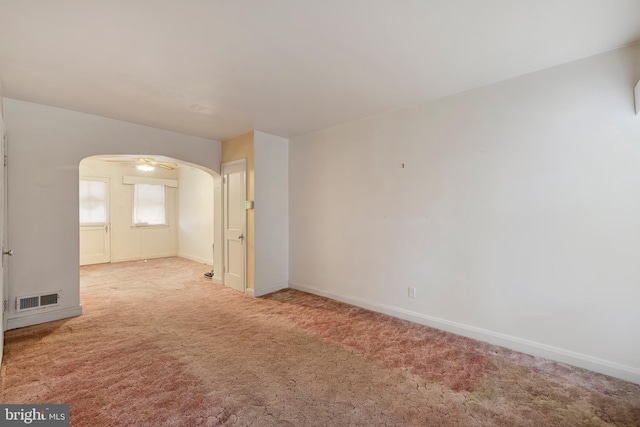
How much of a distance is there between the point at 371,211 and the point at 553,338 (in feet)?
7.45

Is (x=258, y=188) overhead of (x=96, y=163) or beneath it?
beneath

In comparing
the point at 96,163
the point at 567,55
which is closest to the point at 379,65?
the point at 567,55

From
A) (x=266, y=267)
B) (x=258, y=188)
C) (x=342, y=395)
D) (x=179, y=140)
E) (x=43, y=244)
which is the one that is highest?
(x=179, y=140)

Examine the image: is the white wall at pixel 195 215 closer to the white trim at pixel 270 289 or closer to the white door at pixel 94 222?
the white door at pixel 94 222

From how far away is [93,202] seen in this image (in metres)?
7.19

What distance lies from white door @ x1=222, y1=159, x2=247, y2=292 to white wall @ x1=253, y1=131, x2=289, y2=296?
0.88 feet

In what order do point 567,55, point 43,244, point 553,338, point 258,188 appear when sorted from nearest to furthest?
1. point 567,55
2. point 553,338
3. point 43,244
4. point 258,188

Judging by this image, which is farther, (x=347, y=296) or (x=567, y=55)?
(x=347, y=296)

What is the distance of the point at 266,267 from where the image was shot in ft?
15.4

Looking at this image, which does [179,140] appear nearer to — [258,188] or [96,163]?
[258,188]

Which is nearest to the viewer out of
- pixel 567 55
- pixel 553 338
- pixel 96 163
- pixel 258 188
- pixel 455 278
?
pixel 567 55

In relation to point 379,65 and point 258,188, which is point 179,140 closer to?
point 258,188

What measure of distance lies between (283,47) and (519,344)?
3460 millimetres

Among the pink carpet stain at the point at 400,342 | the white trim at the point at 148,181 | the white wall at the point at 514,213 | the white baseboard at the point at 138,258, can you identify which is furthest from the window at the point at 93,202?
the white wall at the point at 514,213
